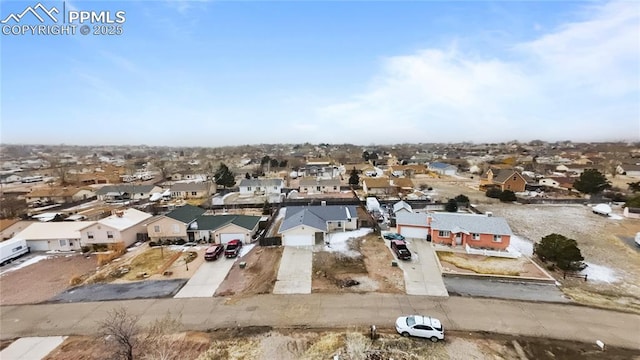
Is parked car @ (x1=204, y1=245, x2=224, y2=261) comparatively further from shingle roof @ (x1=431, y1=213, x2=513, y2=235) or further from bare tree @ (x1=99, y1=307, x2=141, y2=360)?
shingle roof @ (x1=431, y1=213, x2=513, y2=235)

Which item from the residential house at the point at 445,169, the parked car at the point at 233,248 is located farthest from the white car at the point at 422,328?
the residential house at the point at 445,169

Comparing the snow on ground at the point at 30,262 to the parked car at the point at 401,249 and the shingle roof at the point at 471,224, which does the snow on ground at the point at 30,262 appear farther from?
the shingle roof at the point at 471,224

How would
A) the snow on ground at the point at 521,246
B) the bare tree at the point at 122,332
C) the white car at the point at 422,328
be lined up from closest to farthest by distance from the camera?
the bare tree at the point at 122,332 → the white car at the point at 422,328 → the snow on ground at the point at 521,246

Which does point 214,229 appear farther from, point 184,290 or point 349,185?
point 349,185

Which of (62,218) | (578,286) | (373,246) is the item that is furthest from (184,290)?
(62,218)

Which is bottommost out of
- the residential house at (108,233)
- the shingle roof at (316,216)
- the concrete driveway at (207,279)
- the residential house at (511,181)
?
the concrete driveway at (207,279)

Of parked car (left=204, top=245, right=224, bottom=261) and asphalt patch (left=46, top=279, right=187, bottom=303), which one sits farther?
parked car (left=204, top=245, right=224, bottom=261)

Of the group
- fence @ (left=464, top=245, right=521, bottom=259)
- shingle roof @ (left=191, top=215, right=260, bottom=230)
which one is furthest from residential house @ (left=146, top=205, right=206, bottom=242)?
fence @ (left=464, top=245, right=521, bottom=259)

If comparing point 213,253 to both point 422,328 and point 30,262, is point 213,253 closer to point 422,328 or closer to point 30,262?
point 30,262
